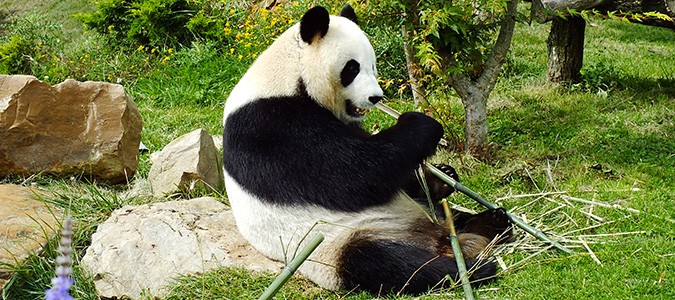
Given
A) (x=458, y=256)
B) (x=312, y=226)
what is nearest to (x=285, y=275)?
(x=312, y=226)

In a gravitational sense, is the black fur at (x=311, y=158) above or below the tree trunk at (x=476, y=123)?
above

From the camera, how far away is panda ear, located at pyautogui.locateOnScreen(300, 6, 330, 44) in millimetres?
3848

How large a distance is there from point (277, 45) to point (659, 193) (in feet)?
8.28

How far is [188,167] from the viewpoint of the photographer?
207 inches

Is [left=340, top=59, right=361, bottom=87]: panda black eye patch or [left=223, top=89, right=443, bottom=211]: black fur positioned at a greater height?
[left=340, top=59, right=361, bottom=87]: panda black eye patch

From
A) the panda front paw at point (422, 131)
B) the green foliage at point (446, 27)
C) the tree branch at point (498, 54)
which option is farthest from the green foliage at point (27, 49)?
the panda front paw at point (422, 131)

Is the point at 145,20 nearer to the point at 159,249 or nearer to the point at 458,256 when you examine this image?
the point at 159,249

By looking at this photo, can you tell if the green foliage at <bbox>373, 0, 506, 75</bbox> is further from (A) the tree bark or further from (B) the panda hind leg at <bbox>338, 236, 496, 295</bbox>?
(B) the panda hind leg at <bbox>338, 236, 496, 295</bbox>

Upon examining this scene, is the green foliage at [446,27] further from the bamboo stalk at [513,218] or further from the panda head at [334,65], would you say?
the panda head at [334,65]

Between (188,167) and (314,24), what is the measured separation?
71.9 inches

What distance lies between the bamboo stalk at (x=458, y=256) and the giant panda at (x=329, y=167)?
52 millimetres

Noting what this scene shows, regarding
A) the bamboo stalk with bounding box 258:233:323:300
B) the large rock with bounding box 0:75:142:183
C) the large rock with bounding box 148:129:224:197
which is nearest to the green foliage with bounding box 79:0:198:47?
the large rock with bounding box 0:75:142:183

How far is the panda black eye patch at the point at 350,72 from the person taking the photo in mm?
3953

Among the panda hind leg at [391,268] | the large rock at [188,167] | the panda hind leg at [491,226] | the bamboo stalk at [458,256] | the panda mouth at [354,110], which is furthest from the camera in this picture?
the large rock at [188,167]
